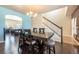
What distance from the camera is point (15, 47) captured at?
3.35 m

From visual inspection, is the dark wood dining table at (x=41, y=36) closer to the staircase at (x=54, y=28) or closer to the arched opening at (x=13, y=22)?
the staircase at (x=54, y=28)

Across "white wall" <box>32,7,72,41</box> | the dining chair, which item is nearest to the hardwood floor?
the dining chair

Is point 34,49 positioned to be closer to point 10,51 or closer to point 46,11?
point 10,51

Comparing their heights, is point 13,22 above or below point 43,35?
above

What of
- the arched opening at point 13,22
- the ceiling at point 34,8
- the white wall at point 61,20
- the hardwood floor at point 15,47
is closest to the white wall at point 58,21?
the white wall at point 61,20

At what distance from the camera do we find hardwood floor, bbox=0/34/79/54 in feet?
10.9

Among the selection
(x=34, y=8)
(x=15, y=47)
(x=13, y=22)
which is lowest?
(x=15, y=47)

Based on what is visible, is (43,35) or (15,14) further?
(43,35)

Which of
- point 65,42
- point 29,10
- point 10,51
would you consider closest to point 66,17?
point 65,42

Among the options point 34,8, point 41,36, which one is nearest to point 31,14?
point 34,8

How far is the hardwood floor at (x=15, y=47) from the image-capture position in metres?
3.31

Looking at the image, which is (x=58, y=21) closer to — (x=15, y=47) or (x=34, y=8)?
(x=34, y=8)

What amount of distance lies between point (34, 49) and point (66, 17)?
3.32ft

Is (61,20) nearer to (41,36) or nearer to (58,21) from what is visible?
(58,21)
